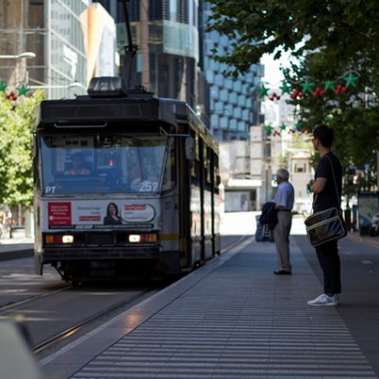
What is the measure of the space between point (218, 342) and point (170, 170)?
8.78 meters

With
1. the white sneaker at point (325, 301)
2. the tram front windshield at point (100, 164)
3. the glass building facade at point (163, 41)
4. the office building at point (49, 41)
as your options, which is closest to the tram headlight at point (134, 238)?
the tram front windshield at point (100, 164)

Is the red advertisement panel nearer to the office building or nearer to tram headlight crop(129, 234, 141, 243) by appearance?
tram headlight crop(129, 234, 141, 243)

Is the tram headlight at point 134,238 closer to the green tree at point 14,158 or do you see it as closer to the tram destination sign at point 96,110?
the tram destination sign at point 96,110

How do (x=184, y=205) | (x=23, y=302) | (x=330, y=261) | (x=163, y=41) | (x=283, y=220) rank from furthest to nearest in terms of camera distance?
(x=163, y=41), (x=283, y=220), (x=184, y=205), (x=23, y=302), (x=330, y=261)

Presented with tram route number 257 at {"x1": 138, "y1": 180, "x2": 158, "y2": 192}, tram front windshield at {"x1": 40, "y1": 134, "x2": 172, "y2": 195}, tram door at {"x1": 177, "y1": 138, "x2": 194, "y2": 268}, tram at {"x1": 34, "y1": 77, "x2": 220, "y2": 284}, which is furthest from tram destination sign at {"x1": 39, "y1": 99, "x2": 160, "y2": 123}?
tram route number 257 at {"x1": 138, "y1": 180, "x2": 158, "y2": 192}

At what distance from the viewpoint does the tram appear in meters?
16.8

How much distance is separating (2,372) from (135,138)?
14542 mm

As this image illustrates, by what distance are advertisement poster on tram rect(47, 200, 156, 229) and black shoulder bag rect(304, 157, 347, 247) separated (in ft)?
18.3

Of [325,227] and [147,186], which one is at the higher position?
[147,186]

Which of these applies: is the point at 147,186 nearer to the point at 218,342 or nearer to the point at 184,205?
the point at 184,205

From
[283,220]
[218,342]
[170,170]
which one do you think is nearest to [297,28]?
[170,170]

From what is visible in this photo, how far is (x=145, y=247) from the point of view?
656 inches

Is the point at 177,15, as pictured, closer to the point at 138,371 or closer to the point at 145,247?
the point at 145,247

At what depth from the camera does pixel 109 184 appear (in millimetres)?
16938
